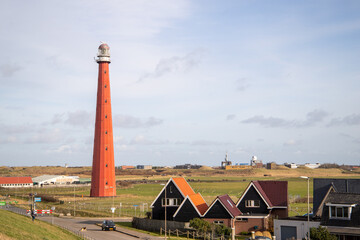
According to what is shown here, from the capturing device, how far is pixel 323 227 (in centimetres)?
4497

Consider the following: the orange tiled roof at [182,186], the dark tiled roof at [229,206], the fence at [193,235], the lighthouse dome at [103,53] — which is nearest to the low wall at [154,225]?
the fence at [193,235]

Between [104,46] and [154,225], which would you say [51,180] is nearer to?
[104,46]

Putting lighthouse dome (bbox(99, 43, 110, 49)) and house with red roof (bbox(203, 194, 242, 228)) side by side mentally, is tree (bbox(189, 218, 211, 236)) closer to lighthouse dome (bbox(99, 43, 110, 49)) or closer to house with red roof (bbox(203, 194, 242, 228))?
house with red roof (bbox(203, 194, 242, 228))

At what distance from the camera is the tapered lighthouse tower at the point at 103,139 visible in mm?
95188

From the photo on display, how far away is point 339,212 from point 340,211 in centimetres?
14

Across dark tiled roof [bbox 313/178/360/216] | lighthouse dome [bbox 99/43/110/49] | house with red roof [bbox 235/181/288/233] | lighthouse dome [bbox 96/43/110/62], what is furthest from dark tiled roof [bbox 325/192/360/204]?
lighthouse dome [bbox 99/43/110/49]

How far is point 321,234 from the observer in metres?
43.5

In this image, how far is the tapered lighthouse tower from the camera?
95.2 m

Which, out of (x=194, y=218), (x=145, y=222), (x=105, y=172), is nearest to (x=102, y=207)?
(x=105, y=172)

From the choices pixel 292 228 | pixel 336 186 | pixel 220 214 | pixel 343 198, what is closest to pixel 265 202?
pixel 220 214

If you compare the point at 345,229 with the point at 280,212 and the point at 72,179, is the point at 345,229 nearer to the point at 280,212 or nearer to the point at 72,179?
the point at 280,212

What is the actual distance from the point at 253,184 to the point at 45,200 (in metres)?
58.7

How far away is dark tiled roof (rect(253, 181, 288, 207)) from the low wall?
40.8 feet

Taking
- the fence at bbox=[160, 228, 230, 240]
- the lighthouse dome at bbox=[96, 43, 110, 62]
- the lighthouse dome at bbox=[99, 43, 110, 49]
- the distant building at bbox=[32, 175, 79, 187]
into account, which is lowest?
the fence at bbox=[160, 228, 230, 240]
